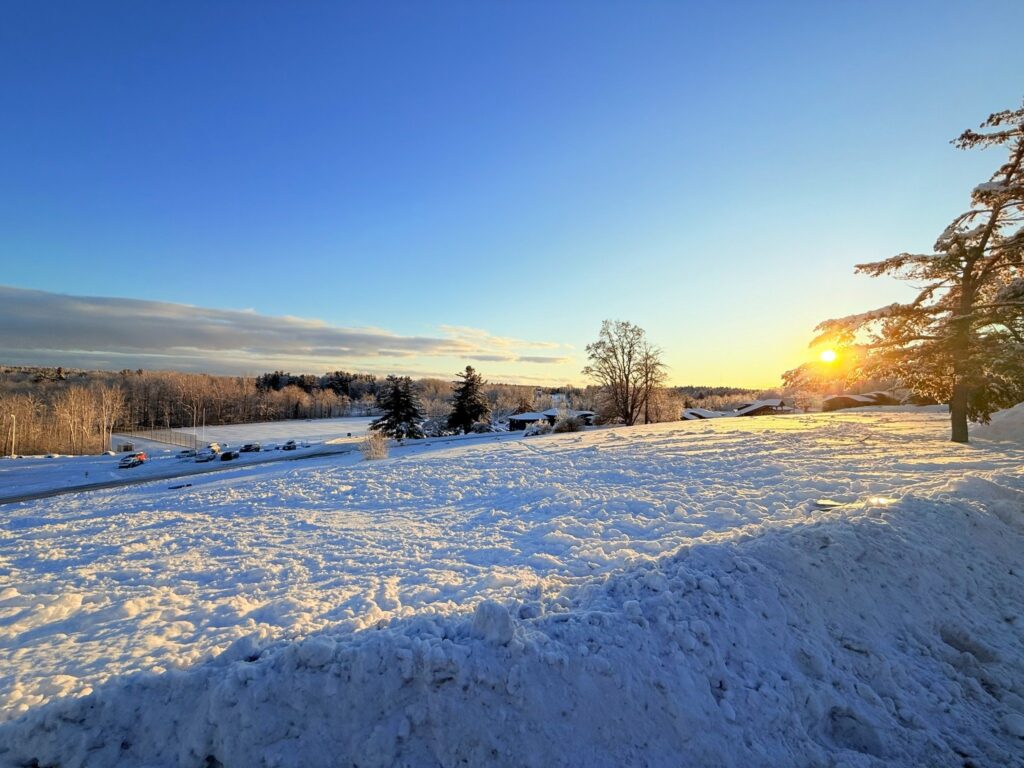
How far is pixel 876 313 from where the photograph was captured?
45.2ft

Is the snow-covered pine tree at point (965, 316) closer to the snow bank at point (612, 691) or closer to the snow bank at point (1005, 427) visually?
the snow bank at point (1005, 427)

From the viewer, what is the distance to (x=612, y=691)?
3.59 metres

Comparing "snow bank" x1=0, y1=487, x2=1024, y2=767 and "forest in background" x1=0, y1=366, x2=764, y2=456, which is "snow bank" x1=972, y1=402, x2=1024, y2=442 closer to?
"snow bank" x1=0, y1=487, x2=1024, y2=767

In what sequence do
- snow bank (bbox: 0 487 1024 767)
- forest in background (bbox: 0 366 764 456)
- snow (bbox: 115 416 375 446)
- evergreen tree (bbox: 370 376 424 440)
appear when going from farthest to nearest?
1. snow (bbox: 115 416 375 446)
2. forest in background (bbox: 0 366 764 456)
3. evergreen tree (bbox: 370 376 424 440)
4. snow bank (bbox: 0 487 1024 767)

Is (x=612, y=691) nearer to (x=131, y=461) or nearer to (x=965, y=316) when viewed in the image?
(x=965, y=316)

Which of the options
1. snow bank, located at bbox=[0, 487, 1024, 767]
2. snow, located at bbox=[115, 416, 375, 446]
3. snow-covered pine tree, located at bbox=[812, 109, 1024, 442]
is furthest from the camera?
snow, located at bbox=[115, 416, 375, 446]

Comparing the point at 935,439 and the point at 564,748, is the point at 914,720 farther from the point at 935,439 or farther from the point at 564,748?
the point at 935,439

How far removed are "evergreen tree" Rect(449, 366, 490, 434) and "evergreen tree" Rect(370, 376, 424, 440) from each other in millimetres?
4448

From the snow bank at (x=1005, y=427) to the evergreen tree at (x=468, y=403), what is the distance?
37.0m

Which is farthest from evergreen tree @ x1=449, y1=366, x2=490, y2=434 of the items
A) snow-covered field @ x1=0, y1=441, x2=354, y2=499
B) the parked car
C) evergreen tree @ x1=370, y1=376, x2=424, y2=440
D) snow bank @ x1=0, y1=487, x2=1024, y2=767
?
snow bank @ x1=0, y1=487, x2=1024, y2=767

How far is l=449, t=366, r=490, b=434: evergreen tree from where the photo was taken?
4653cm

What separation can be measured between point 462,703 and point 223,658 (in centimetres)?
222

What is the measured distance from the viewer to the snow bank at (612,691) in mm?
3297

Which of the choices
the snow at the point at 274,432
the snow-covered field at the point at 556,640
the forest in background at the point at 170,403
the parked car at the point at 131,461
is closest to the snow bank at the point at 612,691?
the snow-covered field at the point at 556,640
